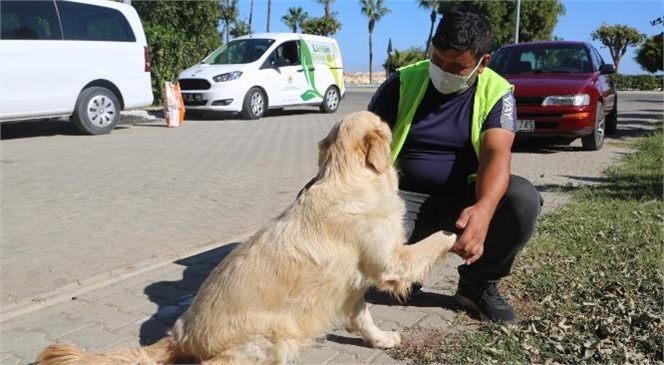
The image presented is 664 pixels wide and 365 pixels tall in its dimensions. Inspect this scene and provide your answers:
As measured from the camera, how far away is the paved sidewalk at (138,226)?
372 centimetres

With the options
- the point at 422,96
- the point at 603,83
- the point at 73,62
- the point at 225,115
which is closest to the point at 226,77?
the point at 225,115

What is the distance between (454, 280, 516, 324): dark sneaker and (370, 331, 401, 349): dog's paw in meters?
0.63

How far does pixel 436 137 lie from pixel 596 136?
28.0 ft

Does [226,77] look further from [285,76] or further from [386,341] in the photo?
[386,341]

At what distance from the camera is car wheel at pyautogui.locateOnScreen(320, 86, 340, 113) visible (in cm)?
1923

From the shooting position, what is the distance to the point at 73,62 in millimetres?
11828

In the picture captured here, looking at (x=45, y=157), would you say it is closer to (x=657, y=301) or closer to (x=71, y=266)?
(x=71, y=266)

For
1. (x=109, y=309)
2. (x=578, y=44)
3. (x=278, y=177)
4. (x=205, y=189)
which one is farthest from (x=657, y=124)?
(x=109, y=309)

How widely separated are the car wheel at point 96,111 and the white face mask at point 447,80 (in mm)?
10443

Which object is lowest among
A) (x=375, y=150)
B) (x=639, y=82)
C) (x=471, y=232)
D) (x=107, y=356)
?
(x=107, y=356)

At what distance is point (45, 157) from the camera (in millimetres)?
9812

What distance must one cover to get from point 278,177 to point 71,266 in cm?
405

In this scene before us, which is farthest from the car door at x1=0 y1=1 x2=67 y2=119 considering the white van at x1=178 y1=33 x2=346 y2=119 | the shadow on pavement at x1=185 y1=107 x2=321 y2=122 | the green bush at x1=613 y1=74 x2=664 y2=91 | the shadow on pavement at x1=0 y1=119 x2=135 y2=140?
the green bush at x1=613 y1=74 x2=664 y2=91

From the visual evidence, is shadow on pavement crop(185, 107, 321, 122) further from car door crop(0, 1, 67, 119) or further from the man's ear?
the man's ear
